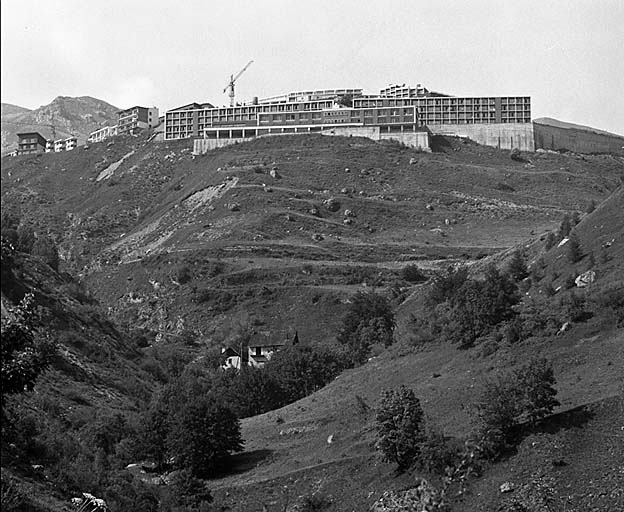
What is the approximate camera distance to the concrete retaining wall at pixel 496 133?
466 feet

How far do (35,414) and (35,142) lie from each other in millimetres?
148110

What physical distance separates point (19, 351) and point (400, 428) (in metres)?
28.2

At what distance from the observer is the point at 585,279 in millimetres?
53344

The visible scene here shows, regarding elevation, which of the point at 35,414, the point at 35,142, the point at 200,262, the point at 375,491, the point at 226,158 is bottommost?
the point at 375,491

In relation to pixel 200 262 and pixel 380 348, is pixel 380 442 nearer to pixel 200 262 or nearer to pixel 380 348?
pixel 380 348

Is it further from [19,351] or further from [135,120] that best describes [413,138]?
[19,351]

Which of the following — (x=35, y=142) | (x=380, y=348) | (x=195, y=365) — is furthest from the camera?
(x=35, y=142)

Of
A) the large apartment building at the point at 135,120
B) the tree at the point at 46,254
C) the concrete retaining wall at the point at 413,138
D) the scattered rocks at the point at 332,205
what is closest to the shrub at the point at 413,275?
the scattered rocks at the point at 332,205

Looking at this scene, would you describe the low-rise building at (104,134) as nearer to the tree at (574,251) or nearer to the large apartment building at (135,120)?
the large apartment building at (135,120)

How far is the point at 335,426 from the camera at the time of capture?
47.7 metres

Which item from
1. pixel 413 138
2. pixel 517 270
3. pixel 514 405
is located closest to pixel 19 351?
pixel 514 405

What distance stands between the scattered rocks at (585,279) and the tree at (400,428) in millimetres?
14973

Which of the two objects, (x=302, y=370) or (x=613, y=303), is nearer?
(x=613, y=303)

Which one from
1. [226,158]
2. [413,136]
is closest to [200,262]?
[226,158]
